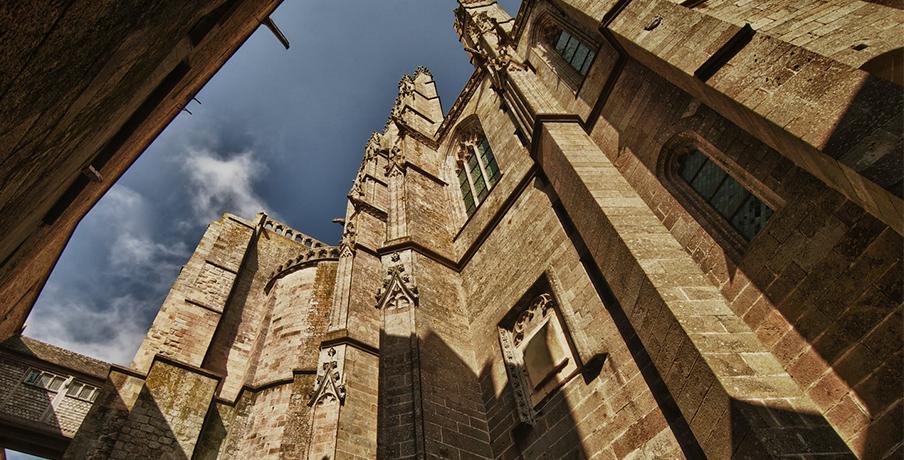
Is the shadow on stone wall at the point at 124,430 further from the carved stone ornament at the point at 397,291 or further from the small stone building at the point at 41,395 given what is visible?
the carved stone ornament at the point at 397,291

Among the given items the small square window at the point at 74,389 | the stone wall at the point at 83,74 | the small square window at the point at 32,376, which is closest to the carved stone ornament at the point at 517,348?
the stone wall at the point at 83,74

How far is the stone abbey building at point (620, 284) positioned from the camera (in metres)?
2.74

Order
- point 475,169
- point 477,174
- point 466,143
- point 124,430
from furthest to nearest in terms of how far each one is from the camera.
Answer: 1. point 466,143
2. point 475,169
3. point 477,174
4. point 124,430

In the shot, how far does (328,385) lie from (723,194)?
570cm

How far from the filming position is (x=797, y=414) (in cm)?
269

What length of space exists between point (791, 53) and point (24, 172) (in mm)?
5186

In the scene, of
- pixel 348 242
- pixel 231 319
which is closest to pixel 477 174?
pixel 348 242

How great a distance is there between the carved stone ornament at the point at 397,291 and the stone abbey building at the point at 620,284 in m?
0.04

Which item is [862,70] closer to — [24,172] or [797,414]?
[797,414]

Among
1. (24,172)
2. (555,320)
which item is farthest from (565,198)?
(24,172)

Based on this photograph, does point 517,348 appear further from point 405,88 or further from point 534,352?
point 405,88

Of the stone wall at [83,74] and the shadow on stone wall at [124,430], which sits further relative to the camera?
the shadow on stone wall at [124,430]

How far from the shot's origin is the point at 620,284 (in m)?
4.35

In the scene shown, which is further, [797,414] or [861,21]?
[861,21]
